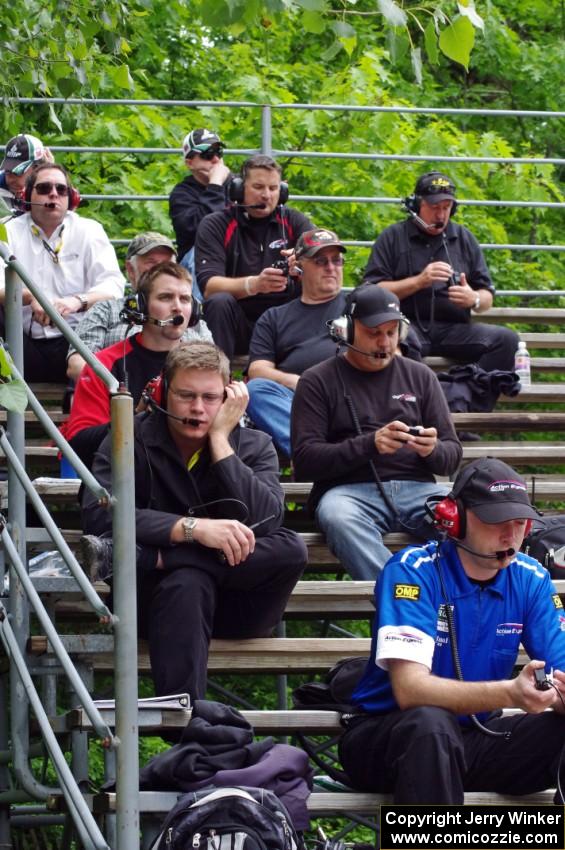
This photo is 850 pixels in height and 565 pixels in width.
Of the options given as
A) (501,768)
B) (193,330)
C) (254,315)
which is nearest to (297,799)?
(501,768)

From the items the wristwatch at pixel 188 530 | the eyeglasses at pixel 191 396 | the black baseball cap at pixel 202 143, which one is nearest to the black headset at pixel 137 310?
the eyeglasses at pixel 191 396

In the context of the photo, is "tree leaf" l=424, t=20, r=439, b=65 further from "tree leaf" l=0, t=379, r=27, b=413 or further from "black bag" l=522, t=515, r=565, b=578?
"black bag" l=522, t=515, r=565, b=578

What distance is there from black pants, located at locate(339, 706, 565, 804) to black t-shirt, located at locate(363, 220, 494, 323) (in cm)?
389

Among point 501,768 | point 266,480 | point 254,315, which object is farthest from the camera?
point 254,315

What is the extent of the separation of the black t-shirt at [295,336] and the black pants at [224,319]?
404mm

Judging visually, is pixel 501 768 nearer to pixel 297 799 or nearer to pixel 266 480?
pixel 297 799

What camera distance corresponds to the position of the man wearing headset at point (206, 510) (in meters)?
5.66

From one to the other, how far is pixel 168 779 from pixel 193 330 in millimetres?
3069

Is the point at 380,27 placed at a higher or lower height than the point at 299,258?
higher

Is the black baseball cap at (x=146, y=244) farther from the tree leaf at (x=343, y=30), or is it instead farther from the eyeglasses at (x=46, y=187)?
the tree leaf at (x=343, y=30)

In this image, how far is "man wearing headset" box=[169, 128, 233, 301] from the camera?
30.8 feet

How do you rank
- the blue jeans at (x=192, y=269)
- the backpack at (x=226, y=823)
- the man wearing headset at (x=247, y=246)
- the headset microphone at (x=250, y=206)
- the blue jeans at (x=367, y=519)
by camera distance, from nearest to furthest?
1. the backpack at (x=226, y=823)
2. the blue jeans at (x=367, y=519)
3. the man wearing headset at (x=247, y=246)
4. the headset microphone at (x=250, y=206)
5. the blue jeans at (x=192, y=269)

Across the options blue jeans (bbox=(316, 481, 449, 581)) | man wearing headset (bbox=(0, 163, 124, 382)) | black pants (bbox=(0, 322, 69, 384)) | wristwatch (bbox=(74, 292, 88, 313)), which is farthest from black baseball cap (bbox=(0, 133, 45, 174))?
blue jeans (bbox=(316, 481, 449, 581))

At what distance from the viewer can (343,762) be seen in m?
5.34
